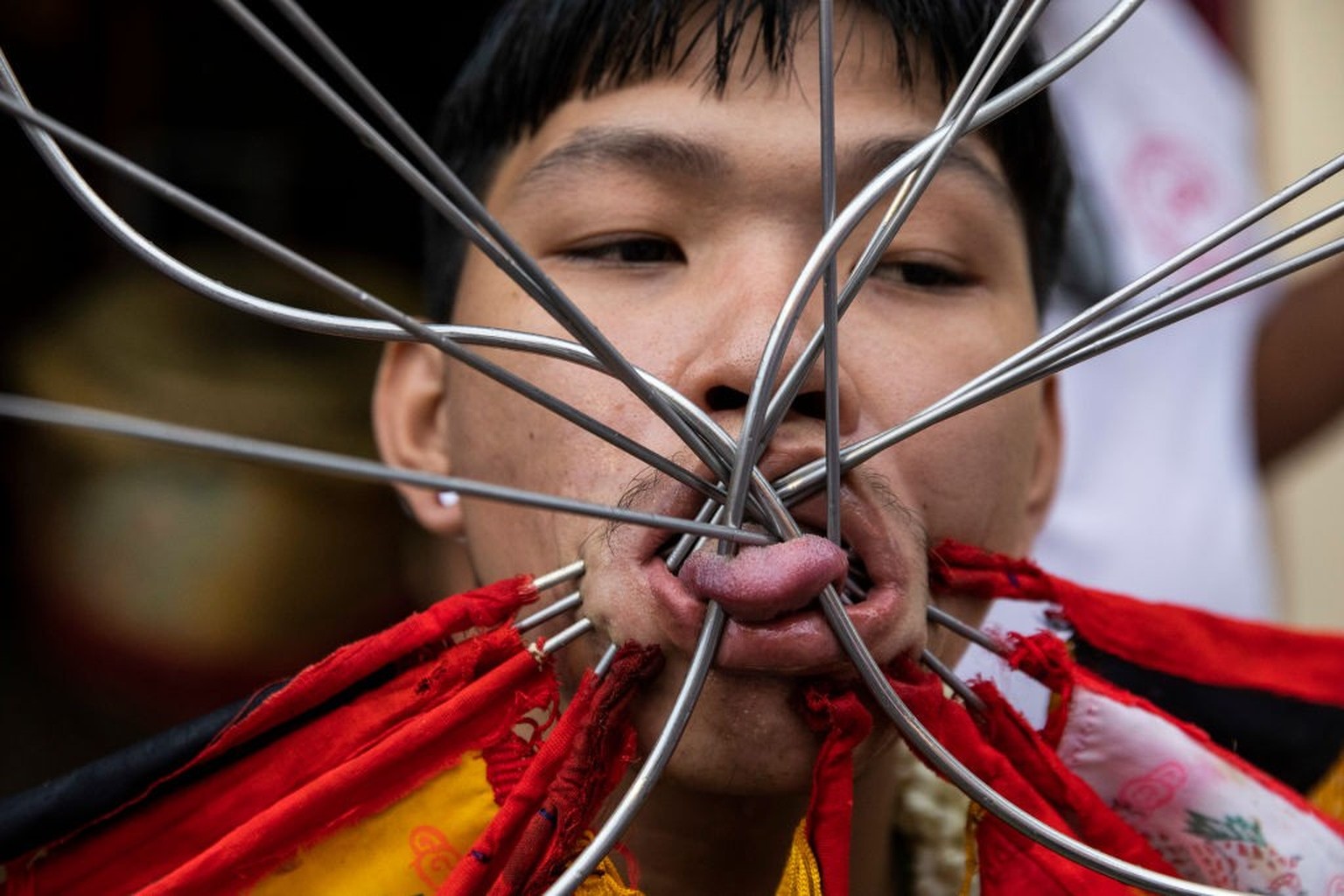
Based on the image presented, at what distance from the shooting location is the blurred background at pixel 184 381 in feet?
4.53

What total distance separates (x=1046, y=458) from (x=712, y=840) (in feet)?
1.09

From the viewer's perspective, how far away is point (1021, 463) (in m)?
0.65

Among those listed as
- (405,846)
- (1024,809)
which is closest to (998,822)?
(1024,809)

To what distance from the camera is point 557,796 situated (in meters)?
0.50

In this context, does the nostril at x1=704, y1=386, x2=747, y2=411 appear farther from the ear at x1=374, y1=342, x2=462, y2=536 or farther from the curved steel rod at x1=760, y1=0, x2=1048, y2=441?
the ear at x1=374, y1=342, x2=462, y2=536

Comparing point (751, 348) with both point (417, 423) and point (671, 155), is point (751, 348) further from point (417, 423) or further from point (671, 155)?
point (417, 423)

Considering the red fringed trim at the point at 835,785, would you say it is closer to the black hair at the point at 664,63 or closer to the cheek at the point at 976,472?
the cheek at the point at 976,472

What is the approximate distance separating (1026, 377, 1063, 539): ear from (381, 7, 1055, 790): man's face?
0.09 metres

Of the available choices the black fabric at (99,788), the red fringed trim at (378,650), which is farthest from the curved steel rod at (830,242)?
the black fabric at (99,788)

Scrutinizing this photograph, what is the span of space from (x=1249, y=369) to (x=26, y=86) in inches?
50.4

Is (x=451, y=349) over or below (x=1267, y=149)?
below

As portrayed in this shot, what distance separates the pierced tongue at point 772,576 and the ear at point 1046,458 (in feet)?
1.14

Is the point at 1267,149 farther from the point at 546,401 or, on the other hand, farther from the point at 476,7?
the point at 546,401

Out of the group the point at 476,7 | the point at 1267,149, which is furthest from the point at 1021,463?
the point at 1267,149
